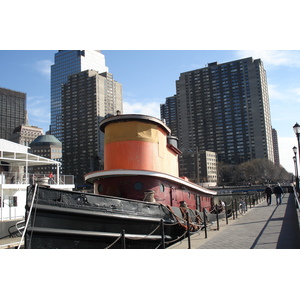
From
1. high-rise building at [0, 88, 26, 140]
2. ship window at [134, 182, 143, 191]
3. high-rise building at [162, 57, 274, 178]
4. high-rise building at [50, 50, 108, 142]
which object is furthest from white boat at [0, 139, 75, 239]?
high-rise building at [50, 50, 108, 142]

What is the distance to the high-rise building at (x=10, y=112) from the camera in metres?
160

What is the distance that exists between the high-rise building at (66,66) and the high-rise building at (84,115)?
6259 cm

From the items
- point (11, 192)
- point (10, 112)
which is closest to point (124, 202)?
point (11, 192)

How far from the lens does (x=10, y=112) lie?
164625 mm

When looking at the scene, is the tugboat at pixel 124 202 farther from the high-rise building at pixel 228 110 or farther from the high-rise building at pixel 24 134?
the high-rise building at pixel 24 134

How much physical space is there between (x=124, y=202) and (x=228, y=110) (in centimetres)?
10493

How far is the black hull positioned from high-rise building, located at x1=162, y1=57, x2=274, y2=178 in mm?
100379

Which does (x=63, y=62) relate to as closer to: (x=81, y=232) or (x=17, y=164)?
(x=17, y=164)

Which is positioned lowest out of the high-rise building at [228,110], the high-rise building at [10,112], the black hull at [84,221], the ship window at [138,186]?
the black hull at [84,221]

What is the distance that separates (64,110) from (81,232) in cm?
11887

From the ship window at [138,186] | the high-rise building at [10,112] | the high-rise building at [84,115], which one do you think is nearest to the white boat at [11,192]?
the ship window at [138,186]

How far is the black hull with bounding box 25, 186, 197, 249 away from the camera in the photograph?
661 centimetres

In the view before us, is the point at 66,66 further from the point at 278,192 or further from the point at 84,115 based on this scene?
the point at 278,192

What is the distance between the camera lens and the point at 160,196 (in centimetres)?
1029
